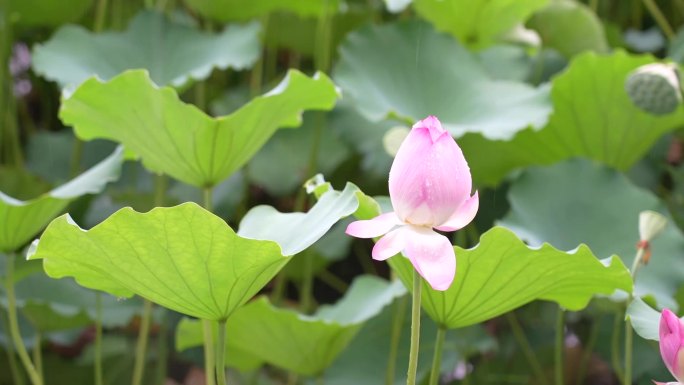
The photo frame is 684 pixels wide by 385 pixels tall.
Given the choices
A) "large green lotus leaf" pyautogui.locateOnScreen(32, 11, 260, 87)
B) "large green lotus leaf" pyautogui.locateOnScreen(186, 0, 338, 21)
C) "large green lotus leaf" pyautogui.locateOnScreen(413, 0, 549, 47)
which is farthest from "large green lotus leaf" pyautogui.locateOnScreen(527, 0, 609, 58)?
"large green lotus leaf" pyautogui.locateOnScreen(32, 11, 260, 87)

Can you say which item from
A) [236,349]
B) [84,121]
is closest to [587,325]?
[236,349]

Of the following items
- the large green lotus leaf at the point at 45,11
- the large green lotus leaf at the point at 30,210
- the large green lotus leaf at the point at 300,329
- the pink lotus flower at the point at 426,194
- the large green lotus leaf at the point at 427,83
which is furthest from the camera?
the large green lotus leaf at the point at 45,11

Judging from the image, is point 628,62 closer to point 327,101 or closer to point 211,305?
point 327,101

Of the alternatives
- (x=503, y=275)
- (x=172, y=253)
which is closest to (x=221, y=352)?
(x=172, y=253)

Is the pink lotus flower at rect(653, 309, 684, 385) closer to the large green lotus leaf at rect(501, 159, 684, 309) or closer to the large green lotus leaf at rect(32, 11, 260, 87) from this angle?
the large green lotus leaf at rect(501, 159, 684, 309)

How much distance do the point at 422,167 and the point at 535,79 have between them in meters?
1.00

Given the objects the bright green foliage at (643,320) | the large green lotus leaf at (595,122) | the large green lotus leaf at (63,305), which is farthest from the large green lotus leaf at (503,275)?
the large green lotus leaf at (63,305)

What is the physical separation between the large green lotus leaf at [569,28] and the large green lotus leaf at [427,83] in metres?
0.23

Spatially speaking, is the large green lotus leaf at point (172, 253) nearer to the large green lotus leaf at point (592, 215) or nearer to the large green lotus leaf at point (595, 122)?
the large green lotus leaf at point (592, 215)

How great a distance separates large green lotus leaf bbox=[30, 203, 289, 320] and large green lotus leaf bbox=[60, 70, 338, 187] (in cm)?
26

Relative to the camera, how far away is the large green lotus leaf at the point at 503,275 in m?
0.77

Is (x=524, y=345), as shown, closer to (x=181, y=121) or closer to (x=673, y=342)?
(x=181, y=121)

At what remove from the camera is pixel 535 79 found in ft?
5.21

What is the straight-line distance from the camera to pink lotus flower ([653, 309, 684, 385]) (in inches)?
24.9
